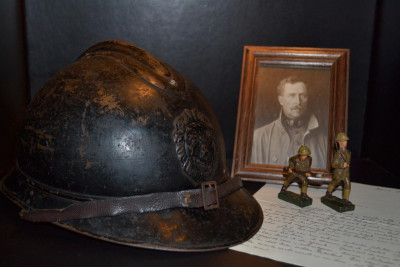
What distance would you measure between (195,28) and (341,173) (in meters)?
1.30

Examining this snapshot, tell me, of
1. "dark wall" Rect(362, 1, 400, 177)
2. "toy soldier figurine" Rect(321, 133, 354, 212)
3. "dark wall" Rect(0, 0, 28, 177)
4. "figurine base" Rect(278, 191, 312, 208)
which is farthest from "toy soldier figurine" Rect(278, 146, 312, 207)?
"dark wall" Rect(0, 0, 28, 177)

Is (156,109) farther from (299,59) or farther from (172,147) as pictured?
(299,59)

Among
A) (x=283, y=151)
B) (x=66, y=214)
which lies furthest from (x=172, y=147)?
(x=283, y=151)

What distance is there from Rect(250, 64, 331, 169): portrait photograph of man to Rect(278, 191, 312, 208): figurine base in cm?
29

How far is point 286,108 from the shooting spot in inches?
82.7

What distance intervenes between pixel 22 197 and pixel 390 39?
2.21 meters

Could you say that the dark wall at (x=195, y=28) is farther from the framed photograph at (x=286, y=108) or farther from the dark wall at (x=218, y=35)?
the framed photograph at (x=286, y=108)

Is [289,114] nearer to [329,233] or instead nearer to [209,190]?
[329,233]

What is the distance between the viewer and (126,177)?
121 cm

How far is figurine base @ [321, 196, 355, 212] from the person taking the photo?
163 centimetres

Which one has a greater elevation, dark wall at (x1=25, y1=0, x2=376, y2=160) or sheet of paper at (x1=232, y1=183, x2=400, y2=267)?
dark wall at (x1=25, y1=0, x2=376, y2=160)

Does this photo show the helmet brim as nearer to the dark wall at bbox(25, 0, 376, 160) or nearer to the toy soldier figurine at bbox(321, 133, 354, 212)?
the toy soldier figurine at bbox(321, 133, 354, 212)

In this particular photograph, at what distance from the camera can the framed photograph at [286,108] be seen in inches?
79.3

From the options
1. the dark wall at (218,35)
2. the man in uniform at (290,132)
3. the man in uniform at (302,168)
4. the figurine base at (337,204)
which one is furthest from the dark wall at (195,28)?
the figurine base at (337,204)
